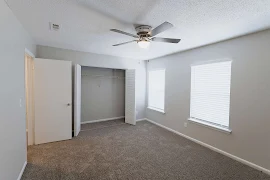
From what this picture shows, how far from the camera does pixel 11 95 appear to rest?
1892 mm

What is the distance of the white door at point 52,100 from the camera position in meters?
3.34

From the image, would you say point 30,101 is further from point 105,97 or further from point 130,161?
point 130,161

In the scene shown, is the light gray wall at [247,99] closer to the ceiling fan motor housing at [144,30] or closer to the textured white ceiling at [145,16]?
the textured white ceiling at [145,16]

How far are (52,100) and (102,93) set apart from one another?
2.05 m

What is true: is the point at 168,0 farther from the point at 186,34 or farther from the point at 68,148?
the point at 68,148

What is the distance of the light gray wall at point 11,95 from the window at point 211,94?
11.8 feet

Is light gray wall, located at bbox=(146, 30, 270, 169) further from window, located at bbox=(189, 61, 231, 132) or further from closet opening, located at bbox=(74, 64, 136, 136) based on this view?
closet opening, located at bbox=(74, 64, 136, 136)

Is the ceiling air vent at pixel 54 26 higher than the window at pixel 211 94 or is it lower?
higher

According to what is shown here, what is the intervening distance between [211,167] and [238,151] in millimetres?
714

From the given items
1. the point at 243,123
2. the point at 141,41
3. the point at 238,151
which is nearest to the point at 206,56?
the point at 243,123

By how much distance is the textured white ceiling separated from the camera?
1702mm

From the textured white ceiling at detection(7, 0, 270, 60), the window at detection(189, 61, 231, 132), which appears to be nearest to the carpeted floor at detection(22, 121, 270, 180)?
the window at detection(189, 61, 231, 132)

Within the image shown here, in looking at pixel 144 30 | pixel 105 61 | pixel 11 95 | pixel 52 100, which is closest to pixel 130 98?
pixel 105 61

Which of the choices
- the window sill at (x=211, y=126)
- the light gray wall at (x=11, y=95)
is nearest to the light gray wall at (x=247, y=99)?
the window sill at (x=211, y=126)
